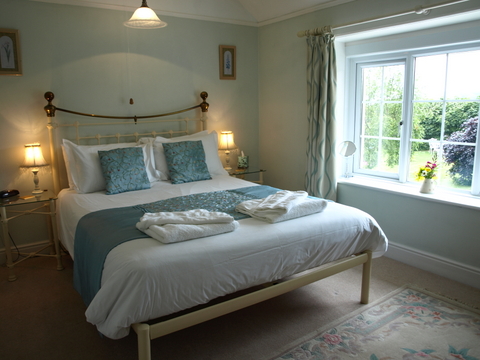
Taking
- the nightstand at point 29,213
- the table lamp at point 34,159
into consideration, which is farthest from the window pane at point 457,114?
the table lamp at point 34,159

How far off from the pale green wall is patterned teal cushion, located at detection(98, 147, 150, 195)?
718mm

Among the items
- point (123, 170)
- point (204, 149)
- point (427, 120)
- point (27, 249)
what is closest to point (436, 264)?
point (427, 120)

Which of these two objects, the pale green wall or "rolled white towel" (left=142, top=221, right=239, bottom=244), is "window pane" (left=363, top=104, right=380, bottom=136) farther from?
"rolled white towel" (left=142, top=221, right=239, bottom=244)

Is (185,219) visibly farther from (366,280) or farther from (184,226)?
(366,280)

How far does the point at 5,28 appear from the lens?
3.34 metres

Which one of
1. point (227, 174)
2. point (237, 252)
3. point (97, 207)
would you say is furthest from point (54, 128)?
point (237, 252)

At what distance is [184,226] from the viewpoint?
2.18 meters

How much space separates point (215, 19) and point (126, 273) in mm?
3383

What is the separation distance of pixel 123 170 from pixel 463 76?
2915 mm

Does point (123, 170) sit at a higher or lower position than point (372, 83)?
lower

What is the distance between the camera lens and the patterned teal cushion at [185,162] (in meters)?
3.67

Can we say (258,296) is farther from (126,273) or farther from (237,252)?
(126,273)

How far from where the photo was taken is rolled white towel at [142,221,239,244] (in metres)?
2.10

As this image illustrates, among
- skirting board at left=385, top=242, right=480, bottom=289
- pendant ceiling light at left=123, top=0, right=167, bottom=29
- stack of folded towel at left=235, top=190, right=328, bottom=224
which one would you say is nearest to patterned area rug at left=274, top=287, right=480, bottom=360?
skirting board at left=385, top=242, right=480, bottom=289
